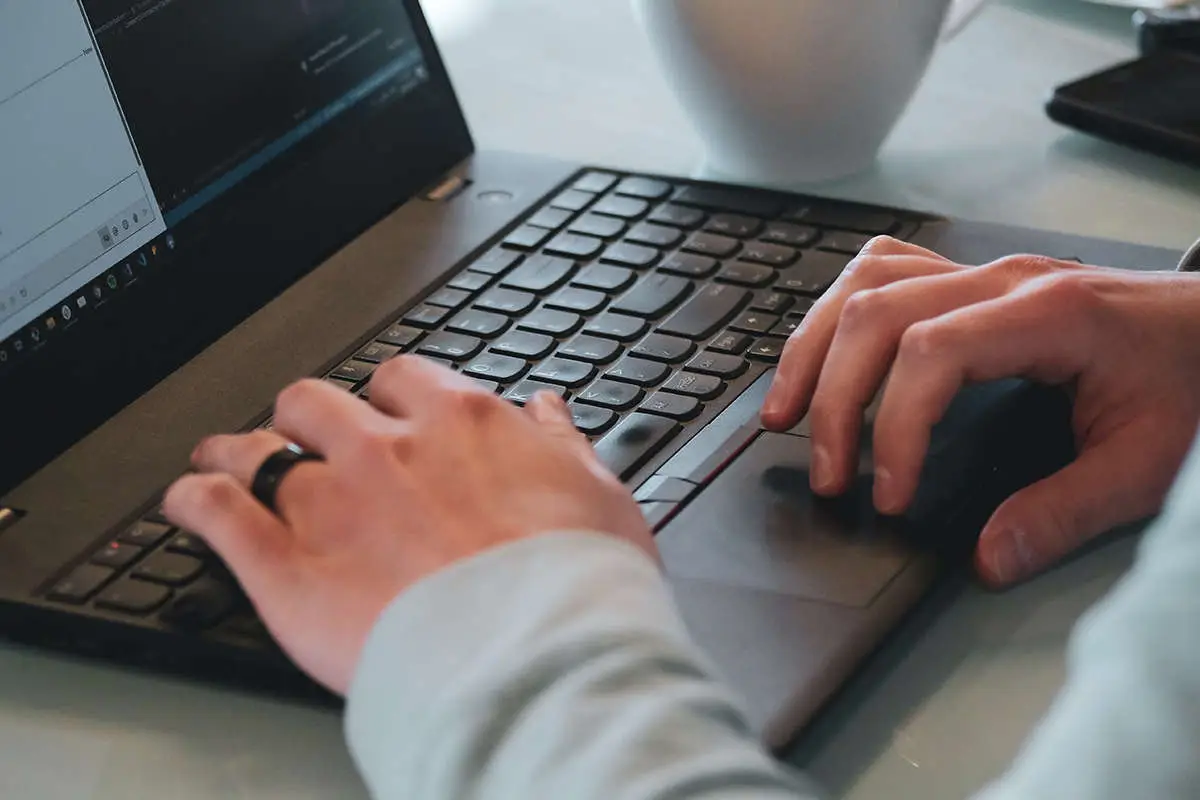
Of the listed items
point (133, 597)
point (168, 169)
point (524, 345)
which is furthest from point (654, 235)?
point (133, 597)

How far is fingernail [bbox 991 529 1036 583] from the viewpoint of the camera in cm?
55

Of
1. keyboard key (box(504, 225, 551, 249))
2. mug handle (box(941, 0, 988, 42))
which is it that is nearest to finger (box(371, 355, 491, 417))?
keyboard key (box(504, 225, 551, 249))

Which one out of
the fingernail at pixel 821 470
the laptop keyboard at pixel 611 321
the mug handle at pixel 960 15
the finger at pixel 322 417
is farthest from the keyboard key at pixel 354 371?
the mug handle at pixel 960 15

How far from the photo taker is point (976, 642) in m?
0.54

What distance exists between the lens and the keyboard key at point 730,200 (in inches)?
30.7

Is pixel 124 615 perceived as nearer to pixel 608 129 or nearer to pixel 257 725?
pixel 257 725

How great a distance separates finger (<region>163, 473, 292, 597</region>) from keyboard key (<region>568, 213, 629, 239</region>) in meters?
0.28

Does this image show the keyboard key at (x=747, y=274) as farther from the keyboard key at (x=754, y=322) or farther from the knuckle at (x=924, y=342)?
the knuckle at (x=924, y=342)

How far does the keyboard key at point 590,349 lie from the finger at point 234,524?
178mm

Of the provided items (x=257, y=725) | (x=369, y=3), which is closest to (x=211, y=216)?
(x=369, y=3)

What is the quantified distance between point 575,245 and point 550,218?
36 millimetres

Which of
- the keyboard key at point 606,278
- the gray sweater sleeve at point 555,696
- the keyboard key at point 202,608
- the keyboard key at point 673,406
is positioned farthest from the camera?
the keyboard key at point 606,278

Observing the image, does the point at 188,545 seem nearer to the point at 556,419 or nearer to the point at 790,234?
the point at 556,419

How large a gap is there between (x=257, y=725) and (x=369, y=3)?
45 centimetres
